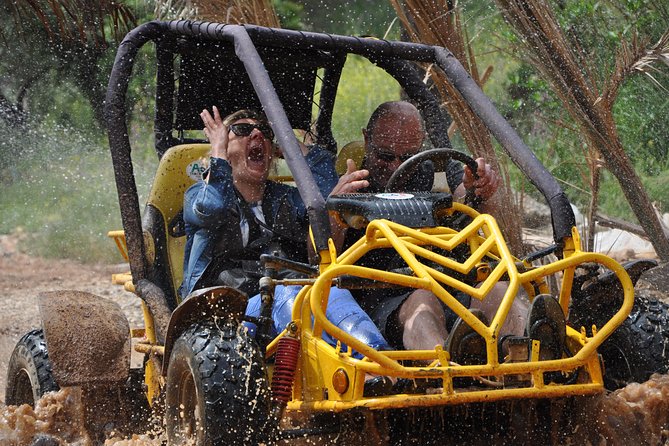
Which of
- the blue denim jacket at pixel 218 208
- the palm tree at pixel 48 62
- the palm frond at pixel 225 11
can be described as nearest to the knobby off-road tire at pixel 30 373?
the blue denim jacket at pixel 218 208

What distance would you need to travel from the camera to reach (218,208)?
443cm

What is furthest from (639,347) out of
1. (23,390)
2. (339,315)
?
(23,390)

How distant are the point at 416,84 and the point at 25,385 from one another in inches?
→ 95.9

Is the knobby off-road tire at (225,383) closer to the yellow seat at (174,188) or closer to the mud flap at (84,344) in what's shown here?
the mud flap at (84,344)

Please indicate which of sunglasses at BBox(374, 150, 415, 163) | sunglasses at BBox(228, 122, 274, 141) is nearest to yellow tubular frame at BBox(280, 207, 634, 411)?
sunglasses at BBox(228, 122, 274, 141)

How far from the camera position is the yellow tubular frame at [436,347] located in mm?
3461

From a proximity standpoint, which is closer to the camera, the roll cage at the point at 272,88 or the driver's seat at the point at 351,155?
the roll cage at the point at 272,88

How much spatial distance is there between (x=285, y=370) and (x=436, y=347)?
0.54 meters

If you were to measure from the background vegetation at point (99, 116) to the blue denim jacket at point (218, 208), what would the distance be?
4.38 meters

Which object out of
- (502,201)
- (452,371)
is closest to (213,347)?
(452,371)

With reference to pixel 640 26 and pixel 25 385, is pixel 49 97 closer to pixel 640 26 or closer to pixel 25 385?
pixel 640 26

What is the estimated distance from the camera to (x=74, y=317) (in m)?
5.10

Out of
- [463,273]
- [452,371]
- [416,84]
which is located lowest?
[452,371]

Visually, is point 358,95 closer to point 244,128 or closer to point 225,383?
point 244,128
